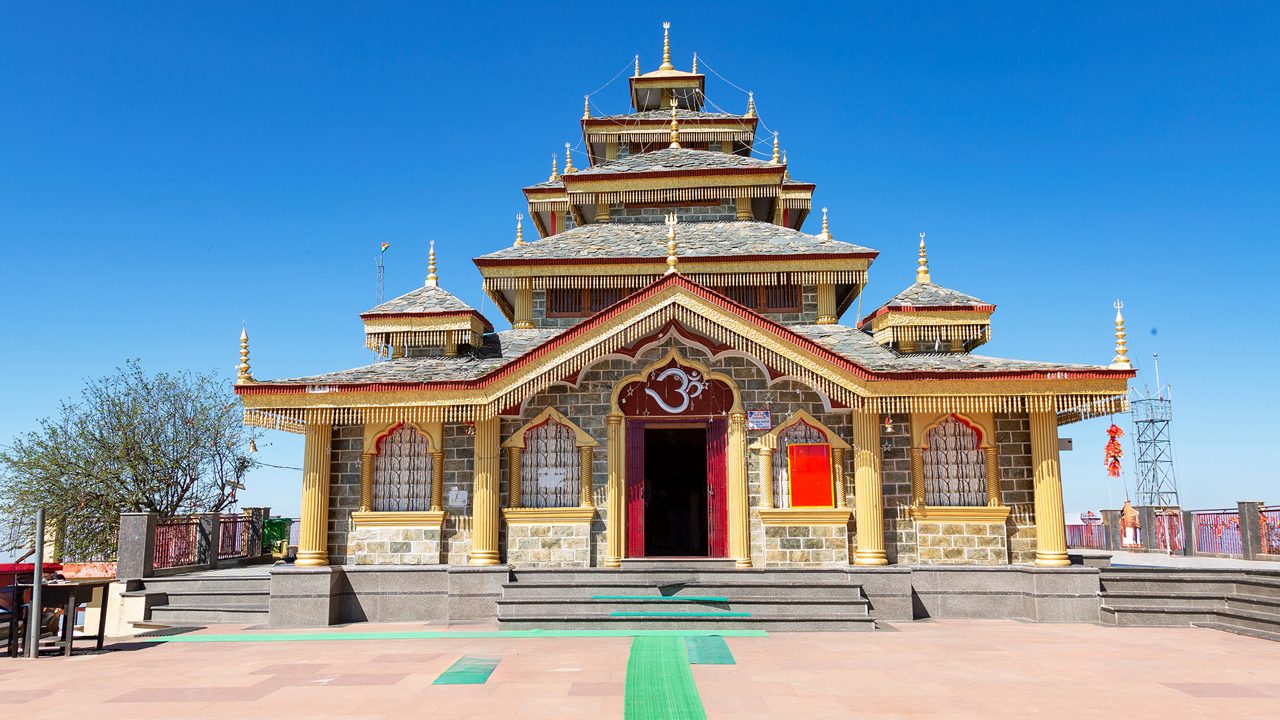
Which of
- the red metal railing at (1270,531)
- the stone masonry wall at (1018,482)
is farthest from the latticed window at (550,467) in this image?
the red metal railing at (1270,531)

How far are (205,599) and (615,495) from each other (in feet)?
26.0

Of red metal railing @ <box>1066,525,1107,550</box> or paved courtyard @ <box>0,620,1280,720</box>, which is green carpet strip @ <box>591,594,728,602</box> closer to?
paved courtyard @ <box>0,620,1280,720</box>

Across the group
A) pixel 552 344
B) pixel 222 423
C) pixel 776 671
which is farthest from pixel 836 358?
pixel 222 423

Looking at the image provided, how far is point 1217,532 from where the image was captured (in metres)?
23.8

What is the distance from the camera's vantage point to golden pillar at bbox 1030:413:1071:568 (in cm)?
1522

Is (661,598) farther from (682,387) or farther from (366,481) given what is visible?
(366,481)

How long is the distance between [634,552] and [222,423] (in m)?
22.1


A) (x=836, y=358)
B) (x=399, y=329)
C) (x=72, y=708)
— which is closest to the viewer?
(x=72, y=708)

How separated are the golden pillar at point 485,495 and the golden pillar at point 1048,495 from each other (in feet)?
31.9

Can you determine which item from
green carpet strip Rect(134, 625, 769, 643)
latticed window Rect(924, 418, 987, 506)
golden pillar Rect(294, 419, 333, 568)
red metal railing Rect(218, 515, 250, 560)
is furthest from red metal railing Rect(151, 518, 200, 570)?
latticed window Rect(924, 418, 987, 506)

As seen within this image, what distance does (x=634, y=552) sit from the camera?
1606 cm

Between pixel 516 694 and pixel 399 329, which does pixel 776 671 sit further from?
pixel 399 329

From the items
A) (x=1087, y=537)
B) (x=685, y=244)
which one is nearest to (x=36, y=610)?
(x=685, y=244)

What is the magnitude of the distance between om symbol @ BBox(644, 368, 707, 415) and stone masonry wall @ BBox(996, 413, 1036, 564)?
5.54 metres
